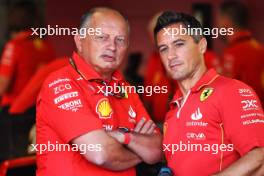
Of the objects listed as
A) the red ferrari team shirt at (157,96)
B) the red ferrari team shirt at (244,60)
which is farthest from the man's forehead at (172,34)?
the red ferrari team shirt at (244,60)

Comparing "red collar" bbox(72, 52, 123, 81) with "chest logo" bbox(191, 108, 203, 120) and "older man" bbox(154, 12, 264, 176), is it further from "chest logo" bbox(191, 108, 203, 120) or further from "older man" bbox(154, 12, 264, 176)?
"chest logo" bbox(191, 108, 203, 120)

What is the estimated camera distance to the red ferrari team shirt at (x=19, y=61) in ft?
13.2

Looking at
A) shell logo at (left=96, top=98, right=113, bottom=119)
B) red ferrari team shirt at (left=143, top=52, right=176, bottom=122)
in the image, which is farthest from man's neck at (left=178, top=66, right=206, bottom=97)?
red ferrari team shirt at (left=143, top=52, right=176, bottom=122)

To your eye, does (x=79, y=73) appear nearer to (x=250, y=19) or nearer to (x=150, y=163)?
(x=150, y=163)

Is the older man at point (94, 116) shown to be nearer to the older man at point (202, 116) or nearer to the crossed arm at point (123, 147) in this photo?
the crossed arm at point (123, 147)

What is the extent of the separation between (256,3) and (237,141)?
500 cm

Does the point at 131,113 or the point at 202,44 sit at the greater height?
the point at 202,44

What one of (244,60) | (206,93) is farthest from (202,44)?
(244,60)

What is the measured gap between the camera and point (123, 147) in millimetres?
2484

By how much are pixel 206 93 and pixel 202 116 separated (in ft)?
0.32

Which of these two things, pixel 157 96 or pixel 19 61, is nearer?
pixel 19 61

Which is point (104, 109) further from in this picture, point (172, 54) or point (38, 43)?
point (38, 43)

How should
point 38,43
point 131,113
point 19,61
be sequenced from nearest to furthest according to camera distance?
point 131,113 → point 19,61 → point 38,43

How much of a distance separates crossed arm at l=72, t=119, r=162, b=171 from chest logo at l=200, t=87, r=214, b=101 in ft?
0.93
